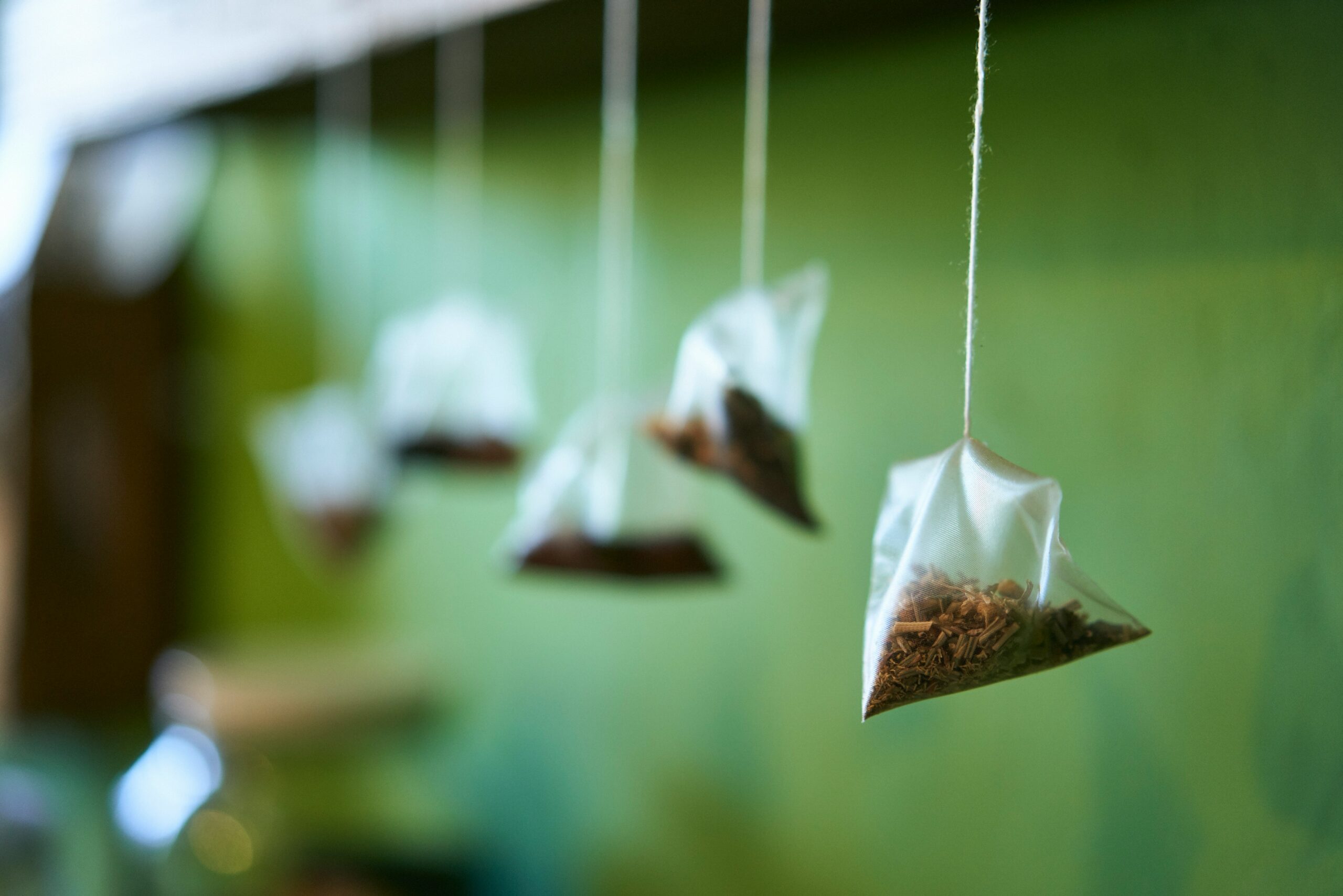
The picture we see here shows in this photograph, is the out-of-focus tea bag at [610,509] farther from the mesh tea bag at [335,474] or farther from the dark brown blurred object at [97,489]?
the dark brown blurred object at [97,489]

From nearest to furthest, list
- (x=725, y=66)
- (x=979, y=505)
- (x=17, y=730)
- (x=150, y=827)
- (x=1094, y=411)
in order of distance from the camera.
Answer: (x=979, y=505) → (x=1094, y=411) → (x=725, y=66) → (x=150, y=827) → (x=17, y=730)

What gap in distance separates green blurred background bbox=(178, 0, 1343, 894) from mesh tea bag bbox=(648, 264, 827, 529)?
0.23 metres

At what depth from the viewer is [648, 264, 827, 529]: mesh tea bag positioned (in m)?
0.98

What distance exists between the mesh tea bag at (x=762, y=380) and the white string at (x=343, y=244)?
143cm

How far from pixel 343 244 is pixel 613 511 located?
1529mm

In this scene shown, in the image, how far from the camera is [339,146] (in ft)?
7.86

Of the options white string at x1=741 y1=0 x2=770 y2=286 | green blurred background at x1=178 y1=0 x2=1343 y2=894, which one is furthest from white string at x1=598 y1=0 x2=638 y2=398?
white string at x1=741 y1=0 x2=770 y2=286

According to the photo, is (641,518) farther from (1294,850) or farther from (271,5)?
(271,5)

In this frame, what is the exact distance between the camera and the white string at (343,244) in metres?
2.36

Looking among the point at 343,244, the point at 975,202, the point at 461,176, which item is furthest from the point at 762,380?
the point at 343,244

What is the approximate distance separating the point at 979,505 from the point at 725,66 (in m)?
1.01

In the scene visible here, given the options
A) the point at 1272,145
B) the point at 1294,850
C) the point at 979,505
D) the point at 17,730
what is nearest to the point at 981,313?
the point at 1272,145

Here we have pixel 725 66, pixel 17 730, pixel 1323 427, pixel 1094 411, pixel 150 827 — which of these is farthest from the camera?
Result: pixel 17 730

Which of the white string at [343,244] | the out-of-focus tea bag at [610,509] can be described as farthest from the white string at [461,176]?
the out-of-focus tea bag at [610,509]
